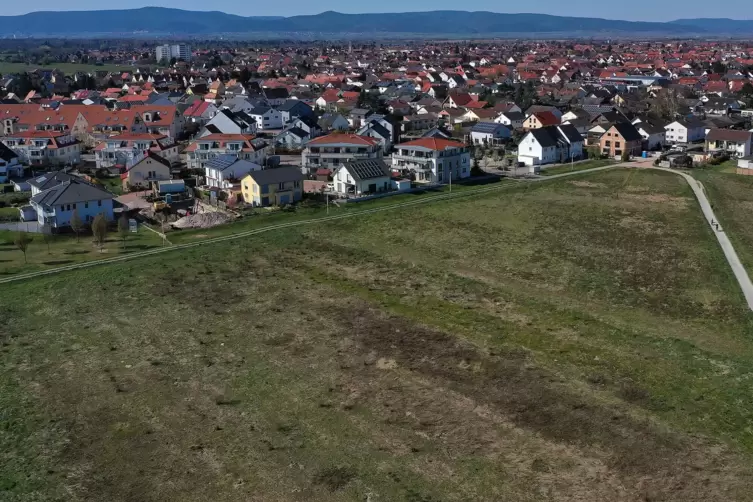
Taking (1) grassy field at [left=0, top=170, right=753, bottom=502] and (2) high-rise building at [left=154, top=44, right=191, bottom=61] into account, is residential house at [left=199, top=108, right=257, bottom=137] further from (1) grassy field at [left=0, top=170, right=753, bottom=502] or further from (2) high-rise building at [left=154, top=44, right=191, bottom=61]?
(2) high-rise building at [left=154, top=44, right=191, bottom=61]

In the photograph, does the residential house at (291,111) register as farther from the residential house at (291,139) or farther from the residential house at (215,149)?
the residential house at (215,149)

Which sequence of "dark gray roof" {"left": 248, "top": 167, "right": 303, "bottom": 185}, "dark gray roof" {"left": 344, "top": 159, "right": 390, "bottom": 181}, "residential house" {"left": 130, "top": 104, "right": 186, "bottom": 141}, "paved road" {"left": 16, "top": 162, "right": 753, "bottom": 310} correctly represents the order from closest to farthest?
"paved road" {"left": 16, "top": 162, "right": 753, "bottom": 310}
"dark gray roof" {"left": 248, "top": 167, "right": 303, "bottom": 185}
"dark gray roof" {"left": 344, "top": 159, "right": 390, "bottom": 181}
"residential house" {"left": 130, "top": 104, "right": 186, "bottom": 141}

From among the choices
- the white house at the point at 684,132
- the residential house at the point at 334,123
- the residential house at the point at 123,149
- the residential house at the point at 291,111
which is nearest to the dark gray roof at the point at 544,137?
the white house at the point at 684,132

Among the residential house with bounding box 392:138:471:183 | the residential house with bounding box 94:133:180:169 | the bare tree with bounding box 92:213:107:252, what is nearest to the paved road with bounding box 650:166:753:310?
the residential house with bounding box 392:138:471:183

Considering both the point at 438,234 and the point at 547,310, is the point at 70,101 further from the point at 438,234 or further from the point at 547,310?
the point at 547,310

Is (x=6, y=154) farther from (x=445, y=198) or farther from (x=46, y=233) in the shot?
(x=445, y=198)
